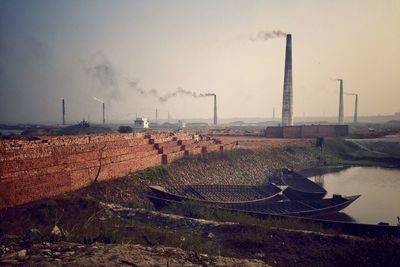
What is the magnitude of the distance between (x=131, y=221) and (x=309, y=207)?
28.2 feet

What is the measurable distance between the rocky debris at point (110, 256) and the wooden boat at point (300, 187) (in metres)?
10.9

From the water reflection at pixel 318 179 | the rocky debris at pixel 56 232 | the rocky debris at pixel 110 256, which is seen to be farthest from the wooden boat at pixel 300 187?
the rocky debris at pixel 56 232

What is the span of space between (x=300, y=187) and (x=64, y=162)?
566 inches

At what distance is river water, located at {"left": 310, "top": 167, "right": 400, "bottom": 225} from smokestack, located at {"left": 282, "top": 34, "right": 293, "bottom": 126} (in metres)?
19.4

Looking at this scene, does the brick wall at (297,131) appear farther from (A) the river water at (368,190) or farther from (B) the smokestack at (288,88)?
(A) the river water at (368,190)

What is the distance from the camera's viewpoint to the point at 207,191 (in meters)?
16.3

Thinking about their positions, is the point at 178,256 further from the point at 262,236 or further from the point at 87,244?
the point at 262,236

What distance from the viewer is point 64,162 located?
11.8 meters

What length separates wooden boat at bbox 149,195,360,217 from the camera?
12948 mm

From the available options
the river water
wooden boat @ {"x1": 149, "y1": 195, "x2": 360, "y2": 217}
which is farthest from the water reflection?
wooden boat @ {"x1": 149, "y1": 195, "x2": 360, "y2": 217}

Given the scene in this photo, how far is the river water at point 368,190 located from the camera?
16281 millimetres

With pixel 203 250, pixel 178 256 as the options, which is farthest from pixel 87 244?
pixel 203 250

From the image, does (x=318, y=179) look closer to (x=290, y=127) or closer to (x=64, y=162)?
(x=290, y=127)

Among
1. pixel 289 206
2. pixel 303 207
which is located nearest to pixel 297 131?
pixel 303 207
